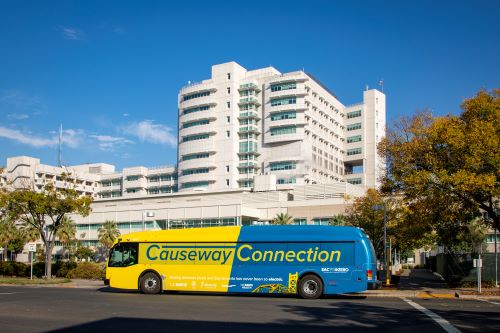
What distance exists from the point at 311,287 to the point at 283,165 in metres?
90.0

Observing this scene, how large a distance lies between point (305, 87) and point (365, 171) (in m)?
29.0

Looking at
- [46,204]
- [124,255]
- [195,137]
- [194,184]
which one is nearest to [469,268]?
[124,255]

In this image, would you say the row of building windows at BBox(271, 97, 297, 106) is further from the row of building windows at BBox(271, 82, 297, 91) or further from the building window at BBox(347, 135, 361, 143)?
the building window at BBox(347, 135, 361, 143)

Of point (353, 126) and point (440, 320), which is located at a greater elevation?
point (353, 126)

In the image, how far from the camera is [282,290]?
2561 centimetres

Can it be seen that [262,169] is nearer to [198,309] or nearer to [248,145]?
[248,145]

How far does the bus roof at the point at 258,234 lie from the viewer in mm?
25866

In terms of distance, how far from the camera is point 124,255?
92.6 ft

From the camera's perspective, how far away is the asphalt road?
14.1m

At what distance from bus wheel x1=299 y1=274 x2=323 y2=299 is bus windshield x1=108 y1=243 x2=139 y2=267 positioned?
341 inches

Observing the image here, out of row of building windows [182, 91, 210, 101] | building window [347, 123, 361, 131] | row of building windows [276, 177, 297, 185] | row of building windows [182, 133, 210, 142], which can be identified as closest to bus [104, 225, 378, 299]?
row of building windows [276, 177, 297, 185]

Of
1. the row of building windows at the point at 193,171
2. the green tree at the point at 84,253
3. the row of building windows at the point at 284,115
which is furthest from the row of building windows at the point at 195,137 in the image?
the green tree at the point at 84,253

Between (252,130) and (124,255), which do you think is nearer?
(124,255)

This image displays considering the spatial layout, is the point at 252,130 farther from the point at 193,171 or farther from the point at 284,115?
the point at 193,171
